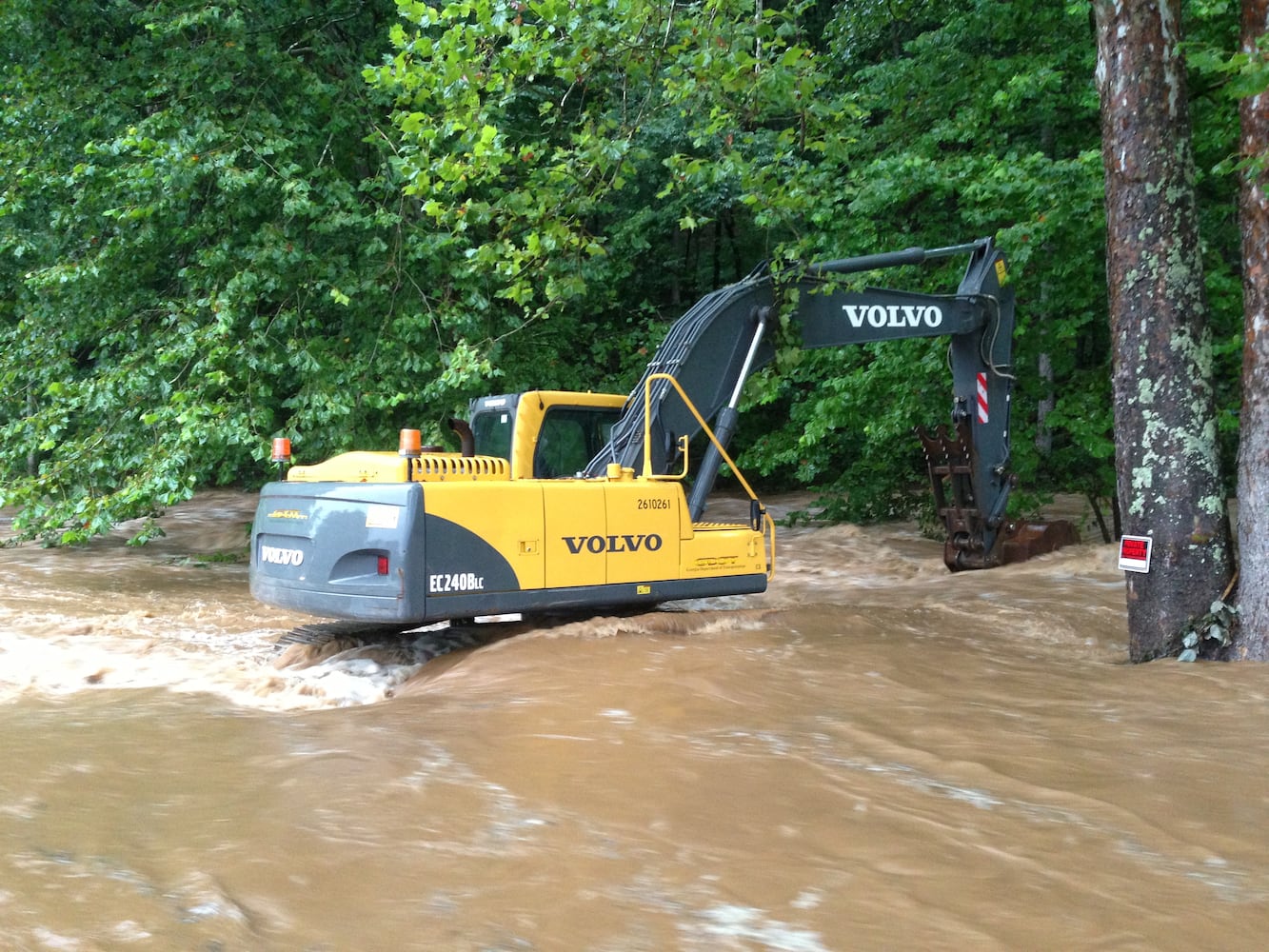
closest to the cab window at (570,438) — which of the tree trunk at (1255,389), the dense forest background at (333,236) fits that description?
the dense forest background at (333,236)

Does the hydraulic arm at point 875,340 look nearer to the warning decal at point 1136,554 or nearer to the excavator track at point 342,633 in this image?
the excavator track at point 342,633

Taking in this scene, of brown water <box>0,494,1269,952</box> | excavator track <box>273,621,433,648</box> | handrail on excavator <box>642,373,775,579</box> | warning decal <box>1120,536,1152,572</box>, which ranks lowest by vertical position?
brown water <box>0,494,1269,952</box>

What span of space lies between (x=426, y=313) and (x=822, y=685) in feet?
27.8

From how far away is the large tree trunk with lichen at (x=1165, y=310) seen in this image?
23.6 feet

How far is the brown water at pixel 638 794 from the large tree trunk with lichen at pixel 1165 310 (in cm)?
68

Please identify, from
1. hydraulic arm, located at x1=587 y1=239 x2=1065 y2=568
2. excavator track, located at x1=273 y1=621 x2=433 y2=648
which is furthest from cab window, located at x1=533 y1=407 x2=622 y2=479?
excavator track, located at x1=273 y1=621 x2=433 y2=648

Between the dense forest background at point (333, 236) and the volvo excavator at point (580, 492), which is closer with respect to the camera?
the volvo excavator at point (580, 492)

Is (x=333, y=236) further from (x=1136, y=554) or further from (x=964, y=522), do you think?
(x=1136, y=554)

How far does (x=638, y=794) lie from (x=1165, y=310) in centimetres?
501

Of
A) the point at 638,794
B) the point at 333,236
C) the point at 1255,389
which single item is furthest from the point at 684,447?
the point at 333,236

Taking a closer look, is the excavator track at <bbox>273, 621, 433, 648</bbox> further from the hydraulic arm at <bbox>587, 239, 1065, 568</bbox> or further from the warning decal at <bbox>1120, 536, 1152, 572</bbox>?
the warning decal at <bbox>1120, 536, 1152, 572</bbox>

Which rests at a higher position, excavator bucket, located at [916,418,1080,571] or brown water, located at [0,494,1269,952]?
excavator bucket, located at [916,418,1080,571]

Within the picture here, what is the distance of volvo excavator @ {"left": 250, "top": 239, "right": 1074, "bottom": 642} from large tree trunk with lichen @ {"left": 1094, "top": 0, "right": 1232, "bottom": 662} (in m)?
2.19

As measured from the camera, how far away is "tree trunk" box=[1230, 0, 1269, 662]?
693cm
